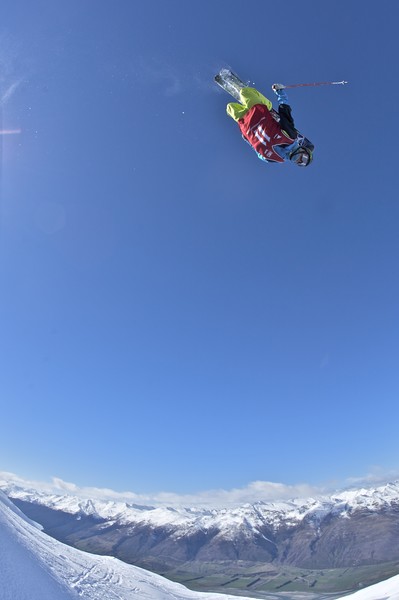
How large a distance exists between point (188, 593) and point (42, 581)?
8.87 metres

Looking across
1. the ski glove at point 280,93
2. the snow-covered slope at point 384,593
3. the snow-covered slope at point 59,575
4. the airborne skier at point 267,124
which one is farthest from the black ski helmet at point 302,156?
the snow-covered slope at point 384,593

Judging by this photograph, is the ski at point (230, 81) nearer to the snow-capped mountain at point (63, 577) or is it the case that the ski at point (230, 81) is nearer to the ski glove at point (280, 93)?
the ski glove at point (280, 93)

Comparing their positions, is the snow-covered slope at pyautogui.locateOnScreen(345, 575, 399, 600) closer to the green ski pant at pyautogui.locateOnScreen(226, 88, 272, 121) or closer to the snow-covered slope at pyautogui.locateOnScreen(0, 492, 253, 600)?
the snow-covered slope at pyautogui.locateOnScreen(0, 492, 253, 600)

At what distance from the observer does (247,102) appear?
1102cm

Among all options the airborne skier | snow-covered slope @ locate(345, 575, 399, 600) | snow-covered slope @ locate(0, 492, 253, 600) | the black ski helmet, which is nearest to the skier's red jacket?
the airborne skier

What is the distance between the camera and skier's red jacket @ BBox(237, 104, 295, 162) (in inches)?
421

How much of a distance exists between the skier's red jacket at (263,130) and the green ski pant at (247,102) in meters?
0.15

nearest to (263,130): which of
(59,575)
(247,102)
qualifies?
A: (247,102)

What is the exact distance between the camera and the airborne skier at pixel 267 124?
1074 cm

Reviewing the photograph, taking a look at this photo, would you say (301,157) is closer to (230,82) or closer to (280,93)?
(280,93)

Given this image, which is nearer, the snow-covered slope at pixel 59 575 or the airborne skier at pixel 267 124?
the snow-covered slope at pixel 59 575

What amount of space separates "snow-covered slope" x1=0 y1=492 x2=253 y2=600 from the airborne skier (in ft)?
45.7

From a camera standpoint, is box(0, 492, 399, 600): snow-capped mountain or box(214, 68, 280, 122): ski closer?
box(0, 492, 399, 600): snow-capped mountain

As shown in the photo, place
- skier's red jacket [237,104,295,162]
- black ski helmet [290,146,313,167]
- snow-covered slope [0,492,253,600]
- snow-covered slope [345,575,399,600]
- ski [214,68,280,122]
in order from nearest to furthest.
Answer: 1. snow-covered slope [0,492,253,600]
2. skier's red jacket [237,104,295,162]
3. black ski helmet [290,146,313,167]
4. ski [214,68,280,122]
5. snow-covered slope [345,575,399,600]
